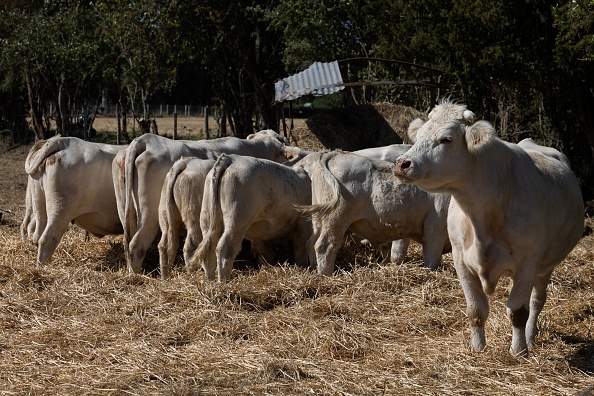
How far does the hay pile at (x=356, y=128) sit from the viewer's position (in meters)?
15.0

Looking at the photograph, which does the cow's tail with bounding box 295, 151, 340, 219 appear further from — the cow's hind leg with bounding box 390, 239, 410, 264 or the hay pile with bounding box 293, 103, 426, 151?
the hay pile with bounding box 293, 103, 426, 151

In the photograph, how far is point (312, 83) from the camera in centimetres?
1511

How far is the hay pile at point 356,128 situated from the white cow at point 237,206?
581 centimetres

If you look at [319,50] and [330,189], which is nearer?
[330,189]

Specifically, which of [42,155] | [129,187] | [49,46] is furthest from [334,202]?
[49,46]

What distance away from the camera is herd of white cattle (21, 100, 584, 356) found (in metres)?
5.49

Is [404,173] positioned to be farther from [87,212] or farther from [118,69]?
[118,69]

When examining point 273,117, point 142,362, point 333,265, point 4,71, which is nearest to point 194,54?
point 273,117

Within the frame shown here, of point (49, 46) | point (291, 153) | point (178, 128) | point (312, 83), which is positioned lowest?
point (178, 128)

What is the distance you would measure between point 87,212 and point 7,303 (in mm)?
2898

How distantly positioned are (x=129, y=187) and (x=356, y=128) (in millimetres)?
6750

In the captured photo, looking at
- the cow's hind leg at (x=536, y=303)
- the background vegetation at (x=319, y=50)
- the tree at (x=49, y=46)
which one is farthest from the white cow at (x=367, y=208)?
the tree at (x=49, y=46)

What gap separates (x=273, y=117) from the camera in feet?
72.3

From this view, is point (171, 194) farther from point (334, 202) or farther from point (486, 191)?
point (486, 191)
